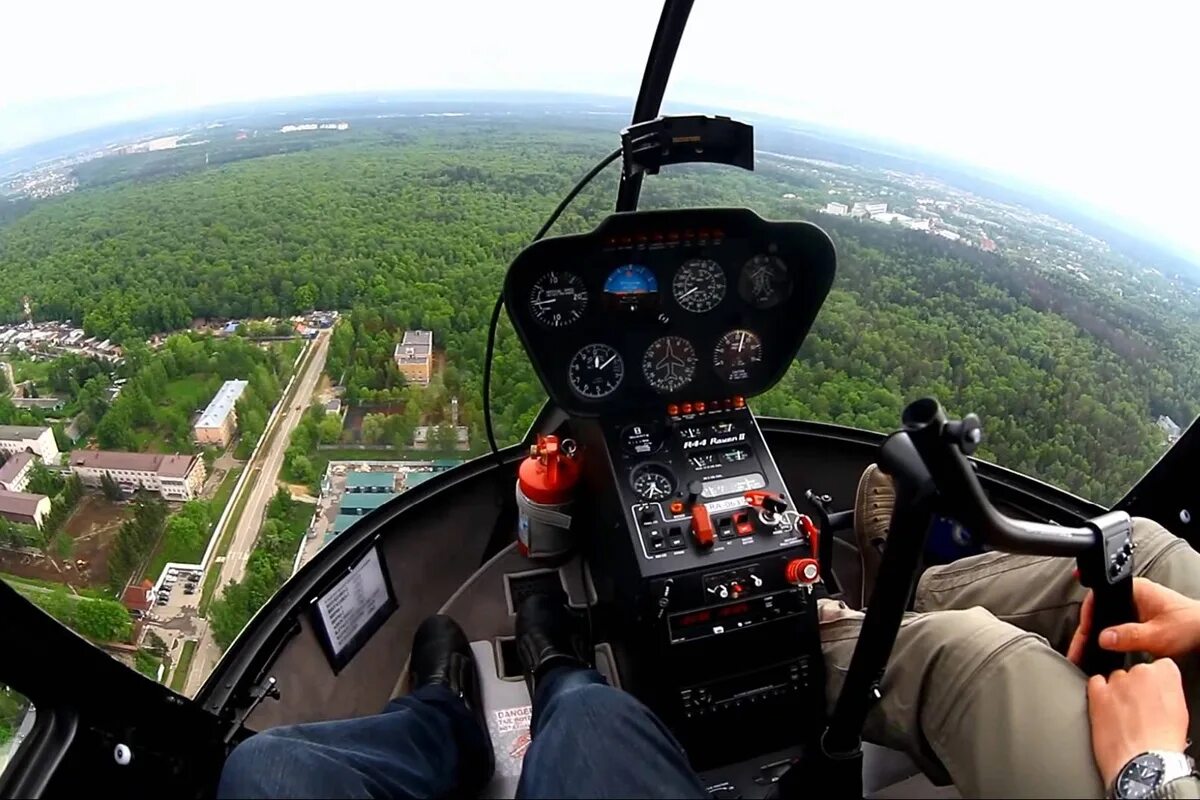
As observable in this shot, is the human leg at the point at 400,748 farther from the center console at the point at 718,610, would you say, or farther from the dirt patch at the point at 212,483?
the dirt patch at the point at 212,483

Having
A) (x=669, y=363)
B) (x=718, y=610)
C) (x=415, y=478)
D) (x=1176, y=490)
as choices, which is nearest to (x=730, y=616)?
(x=718, y=610)

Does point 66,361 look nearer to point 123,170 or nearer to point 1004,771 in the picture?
point 123,170

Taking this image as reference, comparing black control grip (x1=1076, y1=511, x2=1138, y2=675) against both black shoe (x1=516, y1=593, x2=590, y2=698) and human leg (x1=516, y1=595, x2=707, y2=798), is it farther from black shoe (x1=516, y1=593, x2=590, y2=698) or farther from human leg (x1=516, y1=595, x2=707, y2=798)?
black shoe (x1=516, y1=593, x2=590, y2=698)

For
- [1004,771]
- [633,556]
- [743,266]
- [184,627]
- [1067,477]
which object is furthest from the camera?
[1067,477]

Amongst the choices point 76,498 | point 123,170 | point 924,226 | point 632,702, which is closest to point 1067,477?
point 924,226

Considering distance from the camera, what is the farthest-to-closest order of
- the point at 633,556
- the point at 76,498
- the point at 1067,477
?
the point at 1067,477 < the point at 633,556 < the point at 76,498

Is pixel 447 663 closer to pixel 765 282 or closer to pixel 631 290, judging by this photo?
pixel 631 290

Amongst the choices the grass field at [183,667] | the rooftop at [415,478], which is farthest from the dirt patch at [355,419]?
the grass field at [183,667]
